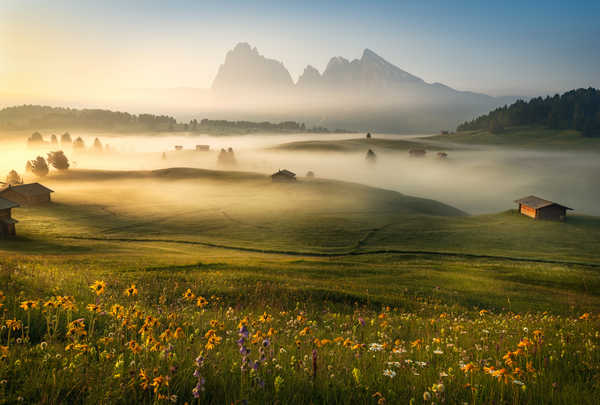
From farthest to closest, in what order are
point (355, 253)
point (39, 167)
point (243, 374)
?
point (39, 167) → point (355, 253) → point (243, 374)

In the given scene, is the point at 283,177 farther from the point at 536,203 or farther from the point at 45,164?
the point at 45,164

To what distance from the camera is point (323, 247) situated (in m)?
67.4

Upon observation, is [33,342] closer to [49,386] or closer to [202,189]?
[49,386]

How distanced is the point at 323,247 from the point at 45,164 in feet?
416

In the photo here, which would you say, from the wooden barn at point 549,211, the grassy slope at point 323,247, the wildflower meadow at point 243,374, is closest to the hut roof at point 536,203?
the wooden barn at point 549,211

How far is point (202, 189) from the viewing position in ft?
414

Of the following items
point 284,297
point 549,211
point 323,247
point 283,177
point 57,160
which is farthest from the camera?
point 57,160

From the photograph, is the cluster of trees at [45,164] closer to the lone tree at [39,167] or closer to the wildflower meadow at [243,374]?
the lone tree at [39,167]

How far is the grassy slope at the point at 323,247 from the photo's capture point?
2973cm

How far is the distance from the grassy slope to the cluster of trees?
4072cm

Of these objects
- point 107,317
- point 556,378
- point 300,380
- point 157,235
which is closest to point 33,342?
point 107,317

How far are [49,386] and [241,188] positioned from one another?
12643 cm

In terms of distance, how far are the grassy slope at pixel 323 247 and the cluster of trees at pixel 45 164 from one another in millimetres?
40717

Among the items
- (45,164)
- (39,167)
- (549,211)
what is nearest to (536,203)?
(549,211)
